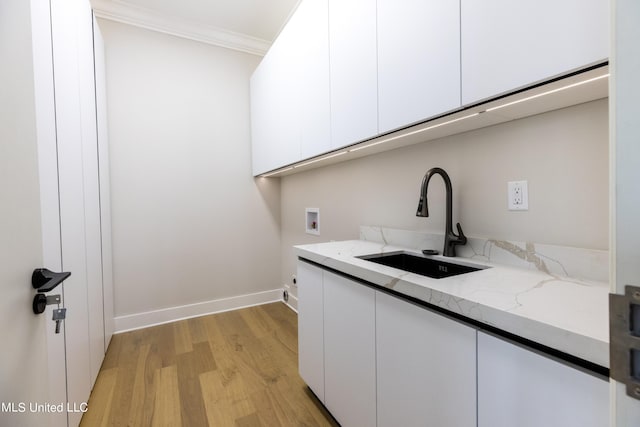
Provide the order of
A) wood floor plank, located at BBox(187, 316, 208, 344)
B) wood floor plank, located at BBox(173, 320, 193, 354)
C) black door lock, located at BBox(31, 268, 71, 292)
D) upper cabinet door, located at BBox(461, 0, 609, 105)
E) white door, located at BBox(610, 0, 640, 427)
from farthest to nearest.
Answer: wood floor plank, located at BBox(187, 316, 208, 344) → wood floor plank, located at BBox(173, 320, 193, 354) → black door lock, located at BBox(31, 268, 71, 292) → upper cabinet door, located at BBox(461, 0, 609, 105) → white door, located at BBox(610, 0, 640, 427)

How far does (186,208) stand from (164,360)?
131 cm

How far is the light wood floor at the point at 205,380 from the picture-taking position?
148 cm

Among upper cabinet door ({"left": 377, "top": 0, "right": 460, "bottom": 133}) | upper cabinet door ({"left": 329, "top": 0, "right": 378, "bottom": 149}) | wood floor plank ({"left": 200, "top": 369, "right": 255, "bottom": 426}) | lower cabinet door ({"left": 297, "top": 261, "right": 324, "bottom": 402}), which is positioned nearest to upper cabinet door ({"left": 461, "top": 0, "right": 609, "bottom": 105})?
upper cabinet door ({"left": 377, "top": 0, "right": 460, "bottom": 133})

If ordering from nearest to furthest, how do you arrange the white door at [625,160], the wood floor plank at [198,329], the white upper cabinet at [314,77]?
the white door at [625,160] < the white upper cabinet at [314,77] < the wood floor plank at [198,329]

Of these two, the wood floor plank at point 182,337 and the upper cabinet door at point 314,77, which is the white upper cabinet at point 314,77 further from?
the wood floor plank at point 182,337

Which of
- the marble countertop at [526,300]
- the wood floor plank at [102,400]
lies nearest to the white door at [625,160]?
the marble countertop at [526,300]

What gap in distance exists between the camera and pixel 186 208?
2730mm

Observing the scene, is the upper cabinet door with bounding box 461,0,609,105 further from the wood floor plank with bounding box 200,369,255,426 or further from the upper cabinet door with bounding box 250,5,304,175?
the wood floor plank with bounding box 200,369,255,426

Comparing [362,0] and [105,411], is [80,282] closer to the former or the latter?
[105,411]

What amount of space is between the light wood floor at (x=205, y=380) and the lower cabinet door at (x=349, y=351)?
242 millimetres

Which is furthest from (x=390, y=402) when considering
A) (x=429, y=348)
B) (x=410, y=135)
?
(x=410, y=135)

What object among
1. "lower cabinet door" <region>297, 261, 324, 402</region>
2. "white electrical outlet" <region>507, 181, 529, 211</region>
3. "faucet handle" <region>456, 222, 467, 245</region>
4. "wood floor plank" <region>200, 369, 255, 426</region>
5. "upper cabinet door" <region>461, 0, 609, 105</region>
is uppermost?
"upper cabinet door" <region>461, 0, 609, 105</region>

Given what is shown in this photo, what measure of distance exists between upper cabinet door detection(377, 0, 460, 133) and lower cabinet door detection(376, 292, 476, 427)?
72 centimetres

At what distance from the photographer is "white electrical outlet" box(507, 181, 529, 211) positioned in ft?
3.52
